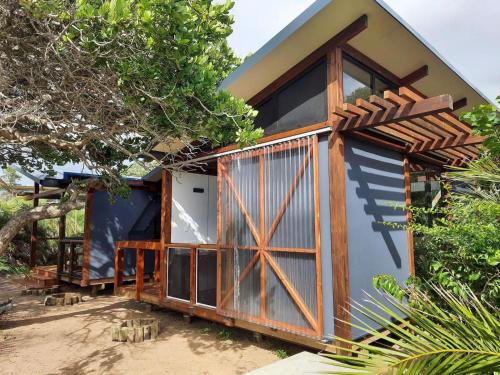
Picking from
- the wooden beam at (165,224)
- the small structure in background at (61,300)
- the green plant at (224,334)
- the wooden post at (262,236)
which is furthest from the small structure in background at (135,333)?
the small structure in background at (61,300)

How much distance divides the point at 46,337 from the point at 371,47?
6627mm

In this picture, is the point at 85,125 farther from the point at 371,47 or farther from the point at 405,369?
the point at 405,369

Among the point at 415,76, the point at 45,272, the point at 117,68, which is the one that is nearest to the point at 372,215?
the point at 415,76

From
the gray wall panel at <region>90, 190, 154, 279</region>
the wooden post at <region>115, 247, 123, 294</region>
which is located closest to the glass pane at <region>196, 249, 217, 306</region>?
the wooden post at <region>115, 247, 123, 294</region>

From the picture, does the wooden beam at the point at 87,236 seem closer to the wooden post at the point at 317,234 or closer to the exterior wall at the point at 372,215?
the wooden post at the point at 317,234

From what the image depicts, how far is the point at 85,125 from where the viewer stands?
5.56 meters

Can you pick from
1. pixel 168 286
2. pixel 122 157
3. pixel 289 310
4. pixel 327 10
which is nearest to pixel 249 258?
pixel 289 310

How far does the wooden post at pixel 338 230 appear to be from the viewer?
3939 mm

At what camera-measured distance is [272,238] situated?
181 inches

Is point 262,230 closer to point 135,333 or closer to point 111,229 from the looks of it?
point 135,333

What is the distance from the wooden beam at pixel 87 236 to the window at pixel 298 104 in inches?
222

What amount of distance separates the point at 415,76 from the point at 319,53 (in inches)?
85.7

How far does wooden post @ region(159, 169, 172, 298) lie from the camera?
6.38 m

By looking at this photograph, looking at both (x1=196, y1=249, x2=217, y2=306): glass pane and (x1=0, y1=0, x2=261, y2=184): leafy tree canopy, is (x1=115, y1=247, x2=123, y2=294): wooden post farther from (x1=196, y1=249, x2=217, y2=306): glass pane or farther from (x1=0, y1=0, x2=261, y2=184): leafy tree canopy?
(x1=0, y1=0, x2=261, y2=184): leafy tree canopy
